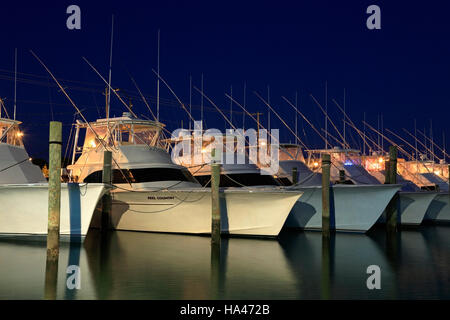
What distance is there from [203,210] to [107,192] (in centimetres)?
400

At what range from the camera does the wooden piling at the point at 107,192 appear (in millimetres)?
17984

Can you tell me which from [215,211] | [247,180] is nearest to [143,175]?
[247,180]

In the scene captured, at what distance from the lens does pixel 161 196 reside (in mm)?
A: 17531

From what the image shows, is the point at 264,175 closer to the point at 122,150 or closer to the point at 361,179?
the point at 122,150

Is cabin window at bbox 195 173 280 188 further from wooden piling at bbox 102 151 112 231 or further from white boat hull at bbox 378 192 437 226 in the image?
white boat hull at bbox 378 192 437 226

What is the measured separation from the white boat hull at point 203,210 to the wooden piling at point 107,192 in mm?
344

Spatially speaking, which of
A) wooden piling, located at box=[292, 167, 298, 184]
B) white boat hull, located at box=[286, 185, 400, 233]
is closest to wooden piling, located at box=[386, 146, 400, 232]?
white boat hull, located at box=[286, 185, 400, 233]

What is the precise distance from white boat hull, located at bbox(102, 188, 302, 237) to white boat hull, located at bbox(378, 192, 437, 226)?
29.4ft

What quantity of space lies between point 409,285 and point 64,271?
7977 mm

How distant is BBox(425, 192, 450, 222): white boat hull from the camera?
26.1 m

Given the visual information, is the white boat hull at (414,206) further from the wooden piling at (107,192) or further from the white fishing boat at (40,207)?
the white fishing boat at (40,207)

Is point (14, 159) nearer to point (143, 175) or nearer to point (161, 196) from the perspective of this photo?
point (143, 175)

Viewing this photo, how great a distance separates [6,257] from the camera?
13.1 meters

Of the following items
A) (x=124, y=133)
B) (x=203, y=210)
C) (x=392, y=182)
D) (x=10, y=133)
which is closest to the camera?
(x=203, y=210)
